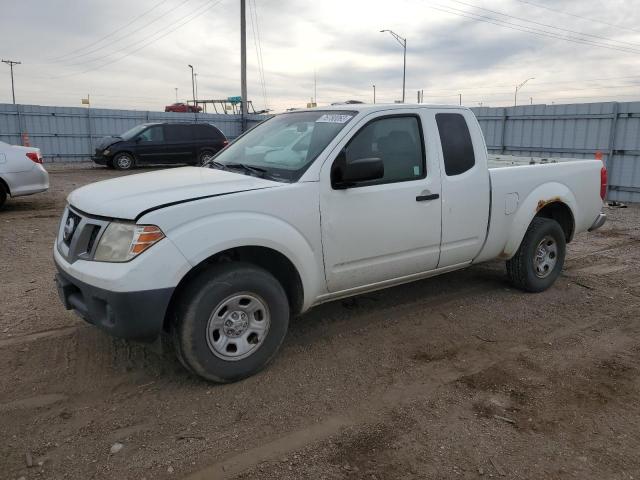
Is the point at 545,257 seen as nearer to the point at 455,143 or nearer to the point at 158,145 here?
the point at 455,143

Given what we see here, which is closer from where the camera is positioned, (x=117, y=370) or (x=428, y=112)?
(x=117, y=370)

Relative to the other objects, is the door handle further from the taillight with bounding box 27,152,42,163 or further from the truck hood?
the taillight with bounding box 27,152,42,163

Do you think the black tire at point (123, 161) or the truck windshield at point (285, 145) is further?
the black tire at point (123, 161)

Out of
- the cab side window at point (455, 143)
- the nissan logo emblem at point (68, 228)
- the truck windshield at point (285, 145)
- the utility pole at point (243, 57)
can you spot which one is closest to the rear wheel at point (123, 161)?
the utility pole at point (243, 57)

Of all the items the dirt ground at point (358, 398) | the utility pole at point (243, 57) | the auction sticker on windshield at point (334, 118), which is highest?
the utility pole at point (243, 57)

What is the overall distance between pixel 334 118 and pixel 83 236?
2.02m

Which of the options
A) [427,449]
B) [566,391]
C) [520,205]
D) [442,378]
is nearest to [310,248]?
[442,378]

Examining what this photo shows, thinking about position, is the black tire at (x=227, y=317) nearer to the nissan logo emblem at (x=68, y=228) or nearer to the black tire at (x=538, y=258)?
the nissan logo emblem at (x=68, y=228)

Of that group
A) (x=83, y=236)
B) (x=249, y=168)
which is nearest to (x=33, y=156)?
(x=249, y=168)

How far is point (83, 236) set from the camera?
339 centimetres

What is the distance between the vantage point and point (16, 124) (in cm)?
2095

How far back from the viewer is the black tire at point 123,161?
18.9 meters

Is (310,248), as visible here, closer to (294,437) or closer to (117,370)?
(294,437)

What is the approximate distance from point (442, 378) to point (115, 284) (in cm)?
222
